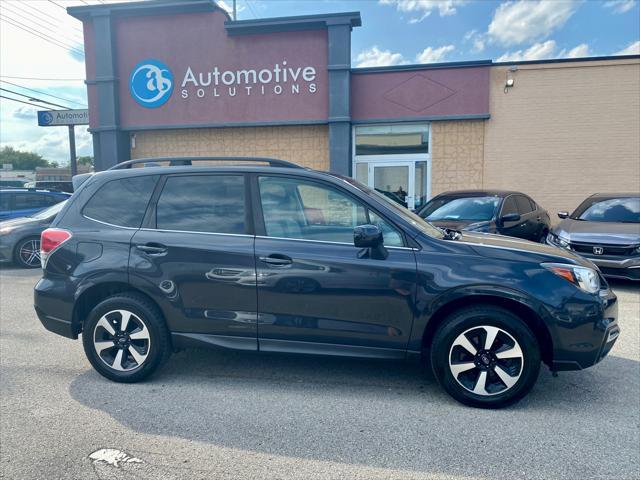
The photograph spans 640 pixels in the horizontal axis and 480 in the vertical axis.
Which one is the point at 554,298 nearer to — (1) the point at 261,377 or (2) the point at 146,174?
(1) the point at 261,377

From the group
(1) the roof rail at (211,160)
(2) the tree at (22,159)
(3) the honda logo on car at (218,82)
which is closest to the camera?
(1) the roof rail at (211,160)

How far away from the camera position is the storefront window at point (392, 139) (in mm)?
13438

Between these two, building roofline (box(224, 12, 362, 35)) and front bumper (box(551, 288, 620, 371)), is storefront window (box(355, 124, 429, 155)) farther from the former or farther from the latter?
front bumper (box(551, 288, 620, 371))

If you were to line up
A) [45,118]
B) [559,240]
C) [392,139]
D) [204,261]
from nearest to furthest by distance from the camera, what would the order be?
1. [204,261]
2. [559,240]
3. [392,139]
4. [45,118]

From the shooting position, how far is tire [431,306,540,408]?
3.35 meters

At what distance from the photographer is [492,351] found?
340cm

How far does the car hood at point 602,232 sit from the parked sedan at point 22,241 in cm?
937

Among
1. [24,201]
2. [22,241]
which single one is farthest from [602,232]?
[24,201]

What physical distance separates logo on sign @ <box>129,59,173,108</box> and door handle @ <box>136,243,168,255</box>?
1177 centimetres

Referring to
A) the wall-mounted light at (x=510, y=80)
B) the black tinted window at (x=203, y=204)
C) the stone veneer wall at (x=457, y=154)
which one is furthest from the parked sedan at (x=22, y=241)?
the wall-mounted light at (x=510, y=80)

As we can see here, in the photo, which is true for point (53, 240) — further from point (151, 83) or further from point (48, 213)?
point (151, 83)

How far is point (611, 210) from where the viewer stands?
327 inches

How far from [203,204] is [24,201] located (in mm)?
9113

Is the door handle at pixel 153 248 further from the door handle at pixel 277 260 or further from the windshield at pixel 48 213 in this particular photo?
the windshield at pixel 48 213
